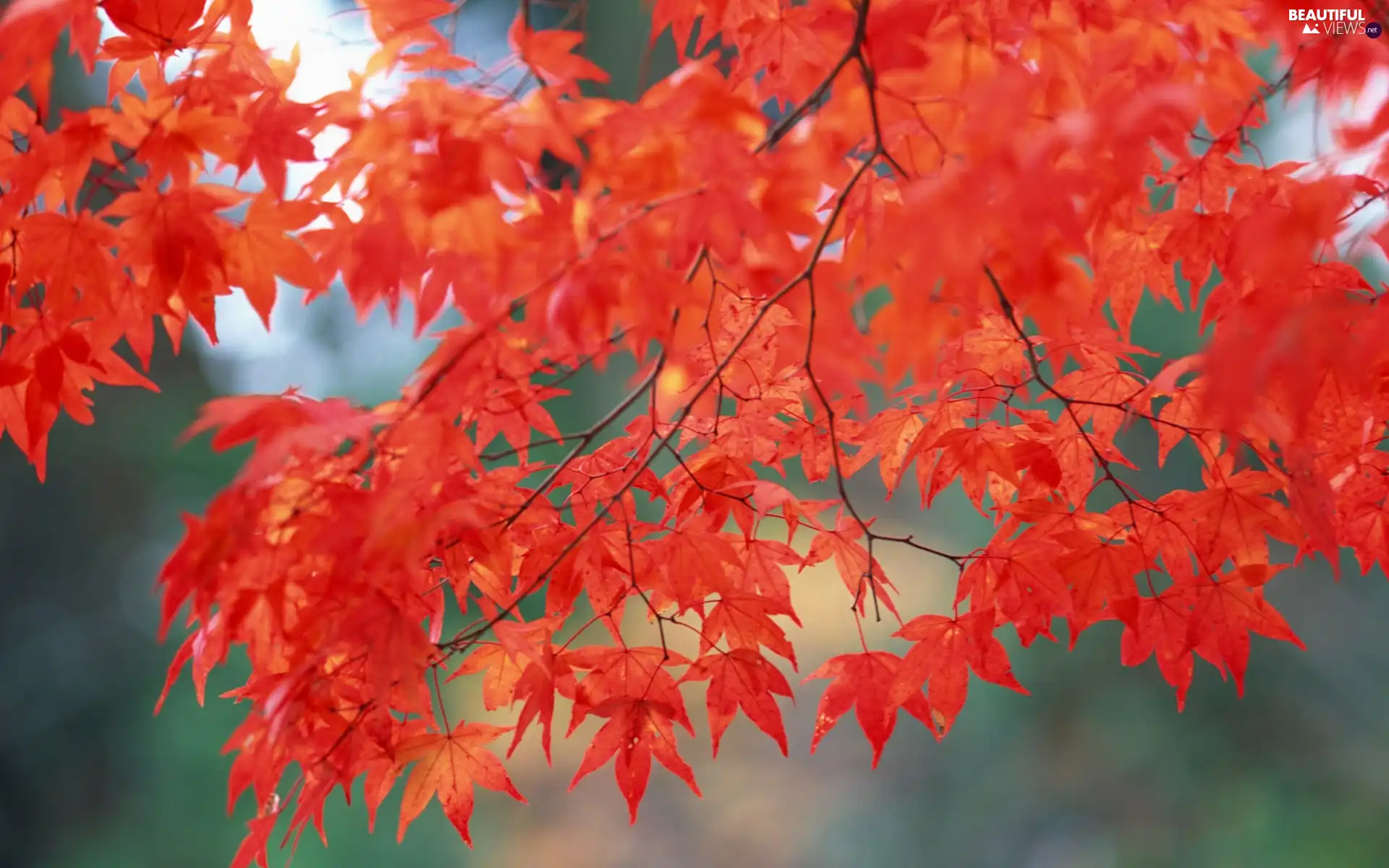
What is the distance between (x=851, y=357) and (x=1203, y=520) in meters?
0.74

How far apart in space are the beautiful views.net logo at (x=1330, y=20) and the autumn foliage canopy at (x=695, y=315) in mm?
21

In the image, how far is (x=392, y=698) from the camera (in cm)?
118

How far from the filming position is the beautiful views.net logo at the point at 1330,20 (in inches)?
47.7

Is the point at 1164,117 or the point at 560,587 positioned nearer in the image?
the point at 1164,117

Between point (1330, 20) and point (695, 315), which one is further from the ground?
→ point (1330, 20)

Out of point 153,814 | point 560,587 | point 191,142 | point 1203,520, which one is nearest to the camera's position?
point 191,142

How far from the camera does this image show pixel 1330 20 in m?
1.24

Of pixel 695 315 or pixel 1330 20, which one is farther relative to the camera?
pixel 1330 20

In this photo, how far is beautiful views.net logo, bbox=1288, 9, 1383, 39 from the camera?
1212 mm

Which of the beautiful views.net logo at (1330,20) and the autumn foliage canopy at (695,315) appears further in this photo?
the beautiful views.net logo at (1330,20)

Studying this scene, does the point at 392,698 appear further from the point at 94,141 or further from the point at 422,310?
the point at 94,141

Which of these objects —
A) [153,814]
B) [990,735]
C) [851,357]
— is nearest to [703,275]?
[851,357]

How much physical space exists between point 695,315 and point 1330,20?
2.97 ft

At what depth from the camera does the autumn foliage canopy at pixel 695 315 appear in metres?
0.89
